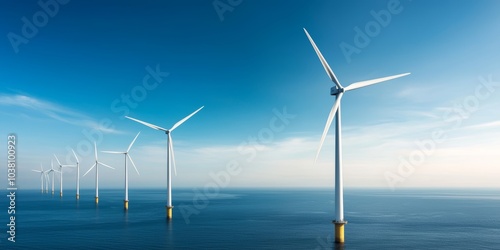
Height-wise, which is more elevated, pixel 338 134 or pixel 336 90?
pixel 336 90

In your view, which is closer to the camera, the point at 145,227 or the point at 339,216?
the point at 339,216

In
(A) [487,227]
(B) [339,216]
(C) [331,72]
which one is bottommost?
(A) [487,227]

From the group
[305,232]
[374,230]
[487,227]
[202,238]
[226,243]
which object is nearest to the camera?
[226,243]

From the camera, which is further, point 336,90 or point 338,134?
point 336,90

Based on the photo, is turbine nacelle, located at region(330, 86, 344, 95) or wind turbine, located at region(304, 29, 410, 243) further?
turbine nacelle, located at region(330, 86, 344, 95)

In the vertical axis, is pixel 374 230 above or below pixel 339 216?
below

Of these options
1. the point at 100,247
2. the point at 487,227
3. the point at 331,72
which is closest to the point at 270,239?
the point at 100,247

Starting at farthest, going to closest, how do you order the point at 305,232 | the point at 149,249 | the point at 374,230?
the point at 374,230, the point at 305,232, the point at 149,249

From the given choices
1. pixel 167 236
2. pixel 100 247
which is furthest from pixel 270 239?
pixel 100 247

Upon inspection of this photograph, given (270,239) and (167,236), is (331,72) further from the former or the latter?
(167,236)

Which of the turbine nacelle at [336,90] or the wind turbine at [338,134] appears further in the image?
the turbine nacelle at [336,90]
